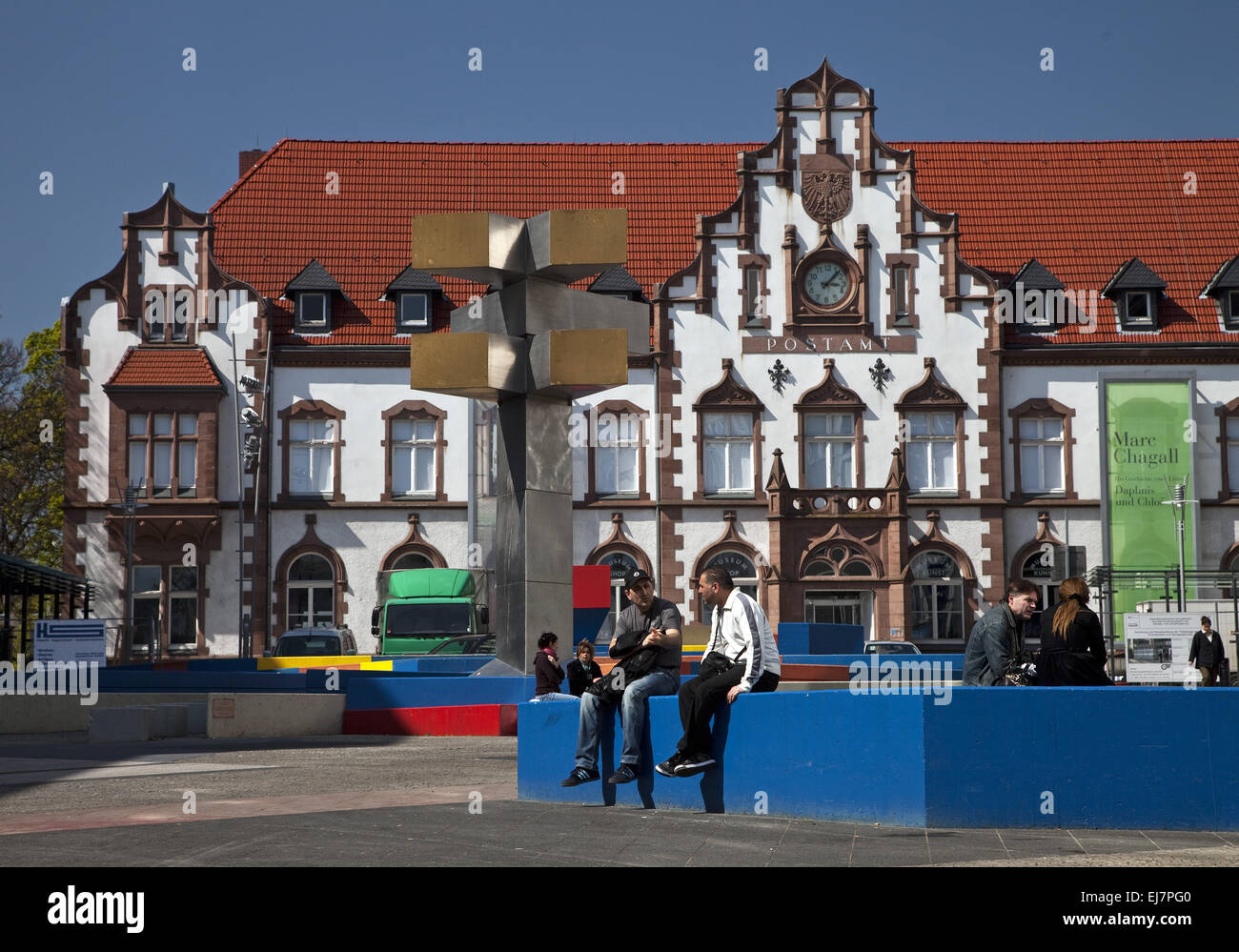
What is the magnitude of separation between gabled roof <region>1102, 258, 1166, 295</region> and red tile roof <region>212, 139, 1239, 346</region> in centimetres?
67

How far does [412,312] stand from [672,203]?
348 inches

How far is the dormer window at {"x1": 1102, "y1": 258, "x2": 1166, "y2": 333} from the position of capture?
48406 mm

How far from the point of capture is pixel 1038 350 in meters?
47.4

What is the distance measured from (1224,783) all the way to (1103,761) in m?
0.79

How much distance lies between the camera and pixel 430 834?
10977mm

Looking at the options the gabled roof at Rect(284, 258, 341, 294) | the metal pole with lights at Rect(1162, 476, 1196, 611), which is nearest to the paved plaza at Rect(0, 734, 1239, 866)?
the metal pole with lights at Rect(1162, 476, 1196, 611)

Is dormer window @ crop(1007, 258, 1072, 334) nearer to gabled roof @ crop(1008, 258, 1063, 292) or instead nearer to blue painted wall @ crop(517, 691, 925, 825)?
gabled roof @ crop(1008, 258, 1063, 292)

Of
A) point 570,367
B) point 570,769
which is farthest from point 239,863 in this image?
point 570,367

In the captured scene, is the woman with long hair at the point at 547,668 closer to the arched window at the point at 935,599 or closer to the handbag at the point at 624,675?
the handbag at the point at 624,675

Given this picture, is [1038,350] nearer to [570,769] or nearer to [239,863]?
[570,769]

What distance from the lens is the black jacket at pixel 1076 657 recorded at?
1261cm

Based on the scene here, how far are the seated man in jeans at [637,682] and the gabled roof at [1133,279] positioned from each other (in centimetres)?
3842

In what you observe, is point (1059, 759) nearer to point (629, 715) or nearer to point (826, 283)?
point (629, 715)

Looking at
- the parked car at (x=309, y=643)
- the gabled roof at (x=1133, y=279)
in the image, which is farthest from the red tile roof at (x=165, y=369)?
the gabled roof at (x=1133, y=279)
